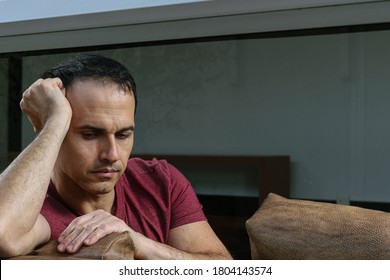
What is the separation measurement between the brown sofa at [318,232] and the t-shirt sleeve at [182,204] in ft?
0.67

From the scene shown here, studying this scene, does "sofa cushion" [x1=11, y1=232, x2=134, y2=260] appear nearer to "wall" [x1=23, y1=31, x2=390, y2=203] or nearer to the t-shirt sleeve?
the t-shirt sleeve

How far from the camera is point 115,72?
4.68ft

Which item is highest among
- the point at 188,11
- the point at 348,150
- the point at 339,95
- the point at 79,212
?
the point at 188,11

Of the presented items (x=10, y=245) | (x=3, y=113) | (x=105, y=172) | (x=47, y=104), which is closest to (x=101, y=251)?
(x=10, y=245)

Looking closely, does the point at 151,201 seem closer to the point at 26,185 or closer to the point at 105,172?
the point at 105,172

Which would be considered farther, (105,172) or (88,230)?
(105,172)

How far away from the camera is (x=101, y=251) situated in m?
1.04

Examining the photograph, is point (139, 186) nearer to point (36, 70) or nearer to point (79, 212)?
point (79, 212)

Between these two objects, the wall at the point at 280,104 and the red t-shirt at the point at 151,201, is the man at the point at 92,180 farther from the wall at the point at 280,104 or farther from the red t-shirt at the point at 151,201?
the wall at the point at 280,104

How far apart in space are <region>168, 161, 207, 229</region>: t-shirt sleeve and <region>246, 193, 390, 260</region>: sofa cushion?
0.67 ft

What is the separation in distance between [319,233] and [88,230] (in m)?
0.51

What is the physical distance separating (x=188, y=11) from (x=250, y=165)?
55 cm

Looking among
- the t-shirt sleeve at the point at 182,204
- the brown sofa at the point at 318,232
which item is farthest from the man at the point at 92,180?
the brown sofa at the point at 318,232
